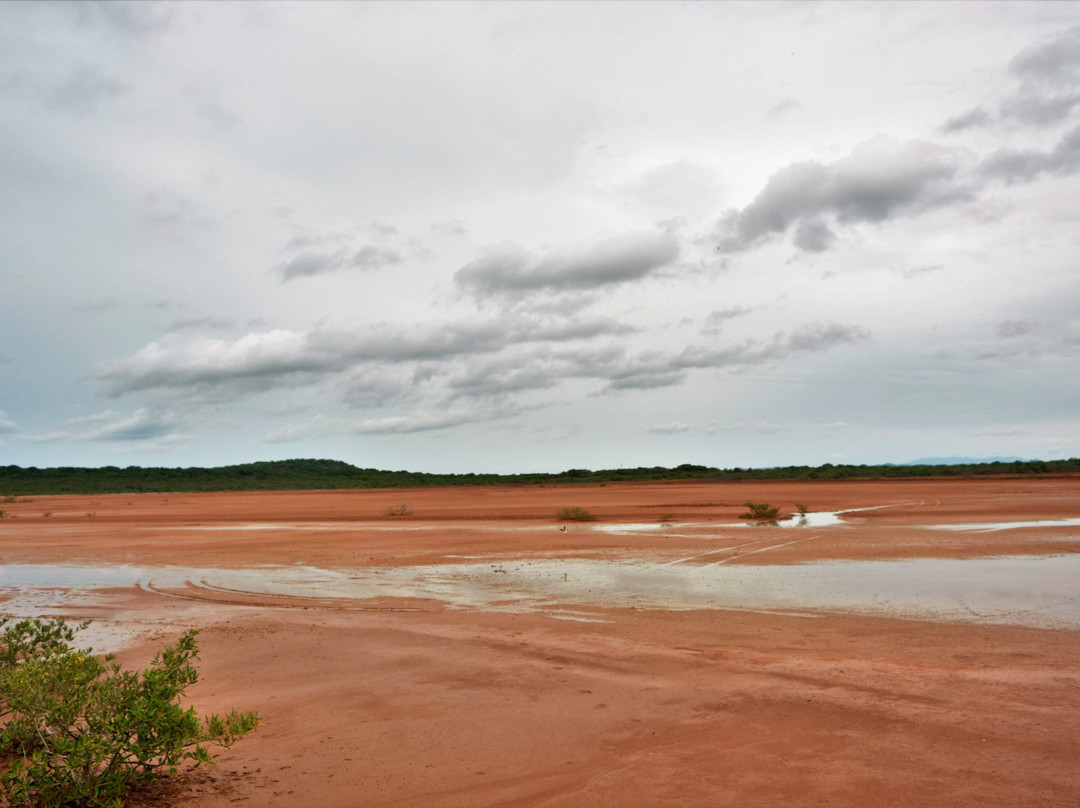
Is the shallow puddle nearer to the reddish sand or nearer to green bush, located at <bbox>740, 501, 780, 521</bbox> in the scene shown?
the reddish sand

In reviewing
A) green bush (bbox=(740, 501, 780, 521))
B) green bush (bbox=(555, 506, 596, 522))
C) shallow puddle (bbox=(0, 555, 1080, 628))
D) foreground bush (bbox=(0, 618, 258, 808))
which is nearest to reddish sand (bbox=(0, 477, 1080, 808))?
foreground bush (bbox=(0, 618, 258, 808))

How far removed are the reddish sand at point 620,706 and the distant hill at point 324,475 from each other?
2573 inches

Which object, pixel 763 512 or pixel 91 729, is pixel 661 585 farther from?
pixel 763 512

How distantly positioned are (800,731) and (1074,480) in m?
60.4

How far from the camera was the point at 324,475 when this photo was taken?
440 feet

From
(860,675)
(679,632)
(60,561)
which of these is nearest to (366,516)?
(60,561)

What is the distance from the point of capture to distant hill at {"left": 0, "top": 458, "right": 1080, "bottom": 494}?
75250mm

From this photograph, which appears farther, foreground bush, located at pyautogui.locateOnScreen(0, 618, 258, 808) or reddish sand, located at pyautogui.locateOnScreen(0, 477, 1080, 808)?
reddish sand, located at pyautogui.locateOnScreen(0, 477, 1080, 808)

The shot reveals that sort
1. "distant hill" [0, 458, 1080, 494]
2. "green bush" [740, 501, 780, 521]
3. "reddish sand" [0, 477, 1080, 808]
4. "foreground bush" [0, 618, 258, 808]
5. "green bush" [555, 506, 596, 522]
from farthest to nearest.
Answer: "distant hill" [0, 458, 1080, 494]
"green bush" [555, 506, 596, 522]
"green bush" [740, 501, 780, 521]
"reddish sand" [0, 477, 1080, 808]
"foreground bush" [0, 618, 258, 808]

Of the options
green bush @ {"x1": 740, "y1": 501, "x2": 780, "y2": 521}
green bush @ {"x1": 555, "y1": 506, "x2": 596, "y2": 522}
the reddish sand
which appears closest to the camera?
the reddish sand

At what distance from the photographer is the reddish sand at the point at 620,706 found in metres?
5.63

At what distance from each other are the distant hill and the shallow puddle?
57494mm

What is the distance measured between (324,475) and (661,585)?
126 metres

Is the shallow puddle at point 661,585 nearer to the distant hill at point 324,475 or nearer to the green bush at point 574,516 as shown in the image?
the green bush at point 574,516
